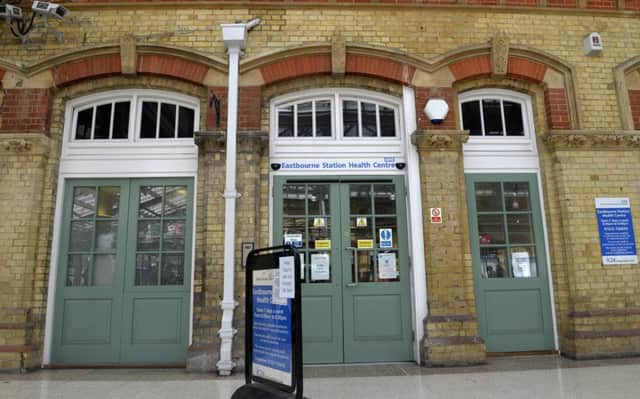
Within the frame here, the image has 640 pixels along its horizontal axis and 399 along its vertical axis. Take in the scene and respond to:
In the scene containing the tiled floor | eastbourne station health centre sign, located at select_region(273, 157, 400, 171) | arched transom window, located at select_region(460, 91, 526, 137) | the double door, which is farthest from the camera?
arched transom window, located at select_region(460, 91, 526, 137)

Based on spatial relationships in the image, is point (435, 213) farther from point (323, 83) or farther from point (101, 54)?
point (101, 54)

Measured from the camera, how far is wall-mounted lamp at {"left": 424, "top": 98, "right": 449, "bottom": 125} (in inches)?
240

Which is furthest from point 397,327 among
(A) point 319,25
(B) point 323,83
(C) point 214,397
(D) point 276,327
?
(A) point 319,25

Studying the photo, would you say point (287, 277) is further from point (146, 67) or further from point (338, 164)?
point (146, 67)

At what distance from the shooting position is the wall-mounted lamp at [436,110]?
609cm

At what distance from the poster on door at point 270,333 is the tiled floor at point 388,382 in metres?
1.26

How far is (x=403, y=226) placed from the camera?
608 cm

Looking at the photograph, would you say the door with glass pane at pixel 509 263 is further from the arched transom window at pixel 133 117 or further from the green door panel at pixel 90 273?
the green door panel at pixel 90 273

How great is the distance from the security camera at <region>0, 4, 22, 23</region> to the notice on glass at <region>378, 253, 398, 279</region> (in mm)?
5957

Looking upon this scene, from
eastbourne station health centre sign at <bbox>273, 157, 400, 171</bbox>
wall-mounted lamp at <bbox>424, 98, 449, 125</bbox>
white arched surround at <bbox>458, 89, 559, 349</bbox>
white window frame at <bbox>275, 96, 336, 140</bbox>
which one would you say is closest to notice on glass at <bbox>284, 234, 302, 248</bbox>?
eastbourne station health centre sign at <bbox>273, 157, 400, 171</bbox>

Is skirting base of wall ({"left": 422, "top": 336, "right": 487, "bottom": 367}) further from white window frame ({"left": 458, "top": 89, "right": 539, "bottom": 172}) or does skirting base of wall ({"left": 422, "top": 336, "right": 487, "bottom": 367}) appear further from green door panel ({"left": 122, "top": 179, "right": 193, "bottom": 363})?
green door panel ({"left": 122, "top": 179, "right": 193, "bottom": 363})

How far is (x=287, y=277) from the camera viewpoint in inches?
122

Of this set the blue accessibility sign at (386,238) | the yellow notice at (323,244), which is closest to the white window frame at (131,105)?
the yellow notice at (323,244)

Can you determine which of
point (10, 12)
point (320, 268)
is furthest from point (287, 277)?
point (10, 12)
